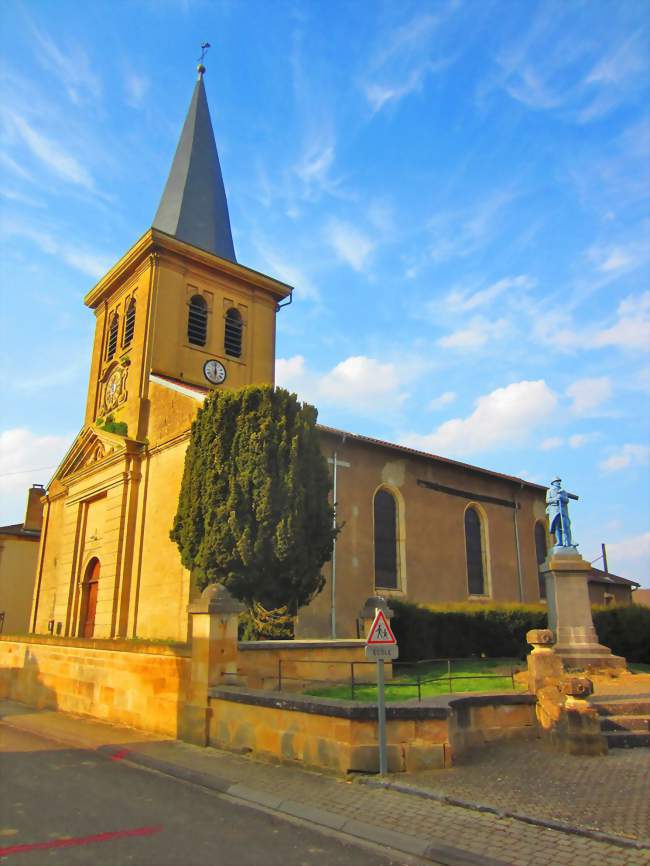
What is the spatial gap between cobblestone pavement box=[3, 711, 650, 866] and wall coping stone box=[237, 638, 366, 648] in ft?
5.87

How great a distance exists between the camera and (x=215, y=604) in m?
10.3

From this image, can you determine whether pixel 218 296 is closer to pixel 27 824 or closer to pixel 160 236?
pixel 160 236

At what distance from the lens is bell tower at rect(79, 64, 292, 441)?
2156 cm

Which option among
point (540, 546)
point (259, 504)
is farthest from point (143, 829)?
point (540, 546)

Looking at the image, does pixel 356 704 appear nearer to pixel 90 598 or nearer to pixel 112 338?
pixel 90 598

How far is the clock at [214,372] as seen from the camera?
2277 centimetres

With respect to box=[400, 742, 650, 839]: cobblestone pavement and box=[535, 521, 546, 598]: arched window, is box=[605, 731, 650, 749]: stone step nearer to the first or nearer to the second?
box=[400, 742, 650, 839]: cobblestone pavement

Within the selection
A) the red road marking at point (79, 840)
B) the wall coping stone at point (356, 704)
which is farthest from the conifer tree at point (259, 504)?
the red road marking at point (79, 840)

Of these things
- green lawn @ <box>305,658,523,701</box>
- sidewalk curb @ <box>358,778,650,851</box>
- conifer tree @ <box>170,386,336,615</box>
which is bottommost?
sidewalk curb @ <box>358,778,650,851</box>

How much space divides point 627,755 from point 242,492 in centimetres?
833

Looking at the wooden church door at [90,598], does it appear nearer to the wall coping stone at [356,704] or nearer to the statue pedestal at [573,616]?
the wall coping stone at [356,704]

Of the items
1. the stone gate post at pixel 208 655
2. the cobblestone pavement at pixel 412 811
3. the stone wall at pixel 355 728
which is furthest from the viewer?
the stone gate post at pixel 208 655

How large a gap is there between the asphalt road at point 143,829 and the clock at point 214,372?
51.4ft

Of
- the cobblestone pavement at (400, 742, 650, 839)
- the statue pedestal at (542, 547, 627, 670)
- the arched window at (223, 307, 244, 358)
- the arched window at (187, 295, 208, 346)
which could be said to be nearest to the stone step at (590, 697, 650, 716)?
the cobblestone pavement at (400, 742, 650, 839)
